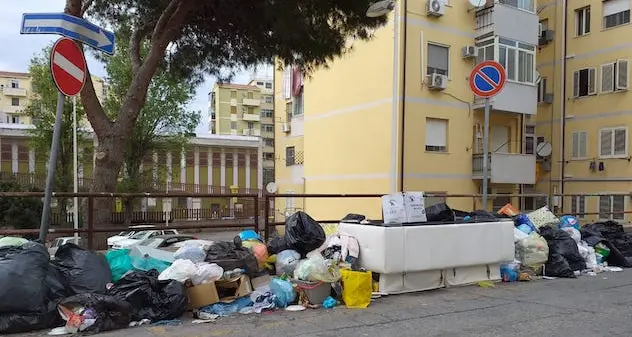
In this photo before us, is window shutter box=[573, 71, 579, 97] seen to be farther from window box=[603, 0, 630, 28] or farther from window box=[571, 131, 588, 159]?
window box=[603, 0, 630, 28]

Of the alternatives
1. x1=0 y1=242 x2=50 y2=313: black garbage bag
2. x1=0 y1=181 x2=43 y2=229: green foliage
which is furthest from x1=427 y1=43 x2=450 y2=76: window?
x1=0 y1=181 x2=43 y2=229: green foliage

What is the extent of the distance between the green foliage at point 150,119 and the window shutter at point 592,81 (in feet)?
65.8

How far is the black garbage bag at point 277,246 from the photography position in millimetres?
7363

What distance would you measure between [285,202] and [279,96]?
278 inches

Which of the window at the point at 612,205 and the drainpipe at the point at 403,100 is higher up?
the drainpipe at the point at 403,100

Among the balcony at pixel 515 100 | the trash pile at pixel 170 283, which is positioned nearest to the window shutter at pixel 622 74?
the balcony at pixel 515 100

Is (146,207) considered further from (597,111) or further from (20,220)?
(597,111)

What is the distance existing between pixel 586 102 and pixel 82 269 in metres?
23.5

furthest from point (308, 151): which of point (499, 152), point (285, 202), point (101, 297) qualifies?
point (101, 297)

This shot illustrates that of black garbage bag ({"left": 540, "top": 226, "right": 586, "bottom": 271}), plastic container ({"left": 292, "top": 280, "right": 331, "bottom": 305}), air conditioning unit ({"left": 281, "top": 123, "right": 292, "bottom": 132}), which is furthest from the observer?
air conditioning unit ({"left": 281, "top": 123, "right": 292, "bottom": 132})

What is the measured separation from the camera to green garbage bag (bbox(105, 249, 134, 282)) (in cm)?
586

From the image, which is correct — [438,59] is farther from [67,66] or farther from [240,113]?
Result: [240,113]

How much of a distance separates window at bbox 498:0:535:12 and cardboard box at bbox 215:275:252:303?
20.1 m

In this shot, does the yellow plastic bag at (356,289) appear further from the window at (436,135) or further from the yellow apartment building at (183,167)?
the yellow apartment building at (183,167)
